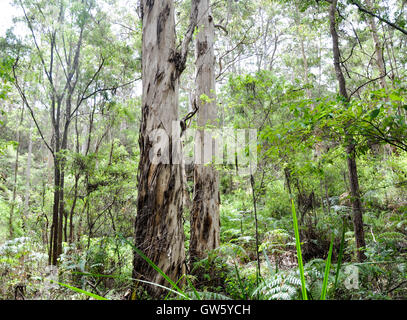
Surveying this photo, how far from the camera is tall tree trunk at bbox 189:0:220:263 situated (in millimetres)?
4559

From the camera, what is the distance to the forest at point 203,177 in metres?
Answer: 1.95

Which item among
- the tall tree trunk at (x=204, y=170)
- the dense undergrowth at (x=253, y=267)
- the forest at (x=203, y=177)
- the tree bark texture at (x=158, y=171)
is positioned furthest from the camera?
the tall tree trunk at (x=204, y=170)

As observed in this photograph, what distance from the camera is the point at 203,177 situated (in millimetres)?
4809

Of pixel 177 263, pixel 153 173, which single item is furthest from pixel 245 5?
pixel 177 263

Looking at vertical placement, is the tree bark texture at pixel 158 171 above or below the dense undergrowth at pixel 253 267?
above

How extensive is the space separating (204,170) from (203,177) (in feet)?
0.45

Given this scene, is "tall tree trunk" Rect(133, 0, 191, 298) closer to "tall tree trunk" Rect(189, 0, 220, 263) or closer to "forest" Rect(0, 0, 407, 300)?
"forest" Rect(0, 0, 407, 300)

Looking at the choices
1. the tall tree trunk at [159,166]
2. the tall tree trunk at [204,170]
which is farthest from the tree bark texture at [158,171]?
the tall tree trunk at [204,170]

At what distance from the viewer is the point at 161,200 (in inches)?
107

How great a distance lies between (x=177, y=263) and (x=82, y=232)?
11.8 feet

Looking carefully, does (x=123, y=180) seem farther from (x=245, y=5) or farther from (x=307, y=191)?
(x=245, y=5)

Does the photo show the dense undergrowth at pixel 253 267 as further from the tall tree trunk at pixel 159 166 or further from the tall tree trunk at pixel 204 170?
the tall tree trunk at pixel 204 170

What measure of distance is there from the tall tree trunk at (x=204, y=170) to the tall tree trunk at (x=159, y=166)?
1.42m

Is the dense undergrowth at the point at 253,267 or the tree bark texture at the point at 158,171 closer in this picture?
the dense undergrowth at the point at 253,267
